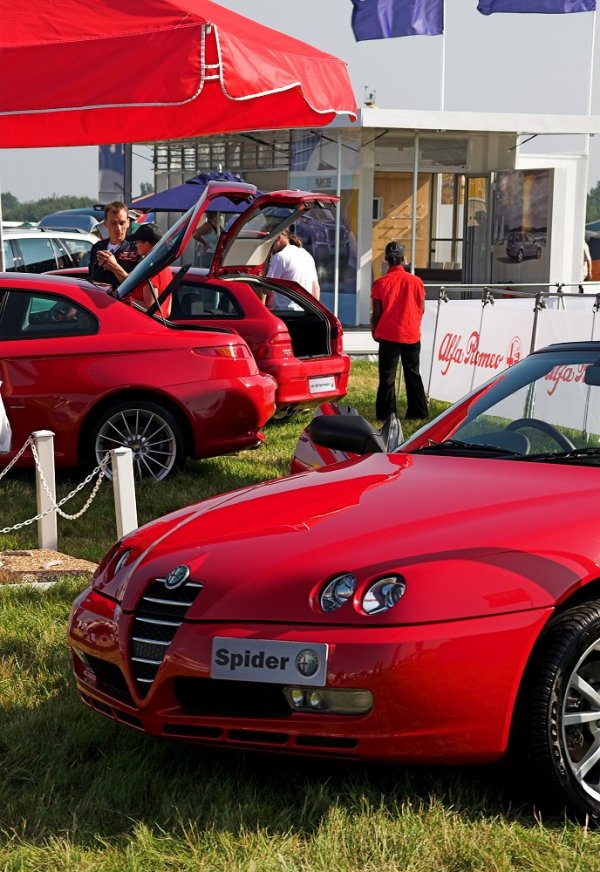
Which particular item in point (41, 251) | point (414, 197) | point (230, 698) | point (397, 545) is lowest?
point (230, 698)

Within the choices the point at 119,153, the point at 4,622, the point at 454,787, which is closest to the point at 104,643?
the point at 454,787

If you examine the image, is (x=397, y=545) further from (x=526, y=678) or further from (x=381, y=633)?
(x=526, y=678)

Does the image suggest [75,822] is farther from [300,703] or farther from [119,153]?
[119,153]

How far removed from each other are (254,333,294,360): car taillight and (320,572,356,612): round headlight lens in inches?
303

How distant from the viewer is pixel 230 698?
382 cm

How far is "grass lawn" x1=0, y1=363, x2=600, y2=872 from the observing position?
3.60 m

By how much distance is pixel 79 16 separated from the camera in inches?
299

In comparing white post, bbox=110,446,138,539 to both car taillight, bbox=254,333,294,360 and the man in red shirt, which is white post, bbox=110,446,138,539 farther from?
the man in red shirt

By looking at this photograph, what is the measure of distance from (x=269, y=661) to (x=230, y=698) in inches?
9.2

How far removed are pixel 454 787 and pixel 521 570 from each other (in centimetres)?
79

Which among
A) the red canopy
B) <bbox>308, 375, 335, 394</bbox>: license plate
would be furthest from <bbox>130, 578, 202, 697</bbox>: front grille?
<bbox>308, 375, 335, 394</bbox>: license plate

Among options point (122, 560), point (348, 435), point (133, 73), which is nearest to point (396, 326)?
point (133, 73)

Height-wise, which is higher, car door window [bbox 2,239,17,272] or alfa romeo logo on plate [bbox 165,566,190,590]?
car door window [bbox 2,239,17,272]

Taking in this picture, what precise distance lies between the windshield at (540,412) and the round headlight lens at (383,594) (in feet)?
3.76
